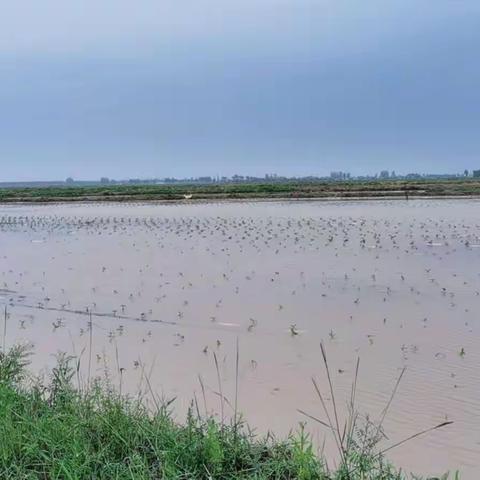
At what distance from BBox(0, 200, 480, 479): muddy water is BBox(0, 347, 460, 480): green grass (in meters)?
0.76

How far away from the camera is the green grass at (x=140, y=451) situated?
2.98 metres

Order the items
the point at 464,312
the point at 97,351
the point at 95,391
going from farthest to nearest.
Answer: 1. the point at 464,312
2. the point at 97,351
3. the point at 95,391

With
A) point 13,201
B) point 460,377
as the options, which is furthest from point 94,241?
point 13,201

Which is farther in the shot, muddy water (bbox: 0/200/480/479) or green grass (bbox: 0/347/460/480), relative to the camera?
muddy water (bbox: 0/200/480/479)

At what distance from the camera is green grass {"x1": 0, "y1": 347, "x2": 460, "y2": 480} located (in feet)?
9.77

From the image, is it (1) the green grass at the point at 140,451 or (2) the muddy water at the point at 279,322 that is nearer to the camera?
(1) the green grass at the point at 140,451

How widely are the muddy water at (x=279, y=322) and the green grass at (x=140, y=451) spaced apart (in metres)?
0.76

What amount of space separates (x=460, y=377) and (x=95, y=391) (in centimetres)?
316

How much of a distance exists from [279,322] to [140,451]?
4378 mm

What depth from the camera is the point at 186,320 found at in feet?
25.7

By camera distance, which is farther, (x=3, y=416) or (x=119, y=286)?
(x=119, y=286)

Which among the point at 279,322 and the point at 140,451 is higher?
the point at 140,451

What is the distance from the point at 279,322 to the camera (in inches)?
296

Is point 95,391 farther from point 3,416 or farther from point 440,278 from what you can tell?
point 440,278
